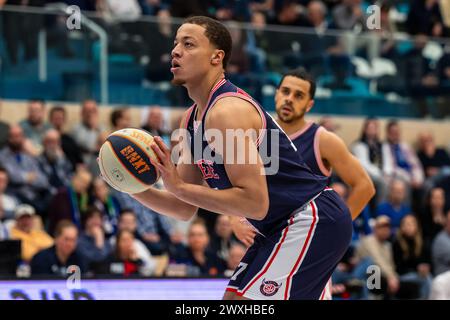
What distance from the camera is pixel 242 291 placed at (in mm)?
5684

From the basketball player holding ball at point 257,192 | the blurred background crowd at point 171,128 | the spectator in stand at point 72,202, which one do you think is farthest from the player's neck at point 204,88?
the spectator in stand at point 72,202

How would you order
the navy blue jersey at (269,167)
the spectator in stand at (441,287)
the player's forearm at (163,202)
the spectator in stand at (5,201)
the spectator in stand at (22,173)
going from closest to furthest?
the navy blue jersey at (269,167) < the player's forearm at (163,202) < the spectator in stand at (441,287) < the spectator in stand at (5,201) < the spectator in stand at (22,173)

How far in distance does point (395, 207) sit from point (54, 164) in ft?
15.9

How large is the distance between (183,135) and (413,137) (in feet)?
33.0

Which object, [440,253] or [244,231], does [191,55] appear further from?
[440,253]

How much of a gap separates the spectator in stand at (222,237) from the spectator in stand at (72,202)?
1.60m

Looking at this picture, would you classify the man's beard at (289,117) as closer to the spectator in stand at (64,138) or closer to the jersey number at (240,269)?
the jersey number at (240,269)

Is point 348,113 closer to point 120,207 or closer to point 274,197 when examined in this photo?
point 120,207

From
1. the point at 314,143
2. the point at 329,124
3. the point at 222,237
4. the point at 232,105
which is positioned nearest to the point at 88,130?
the point at 222,237

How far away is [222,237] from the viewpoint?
11570 millimetres

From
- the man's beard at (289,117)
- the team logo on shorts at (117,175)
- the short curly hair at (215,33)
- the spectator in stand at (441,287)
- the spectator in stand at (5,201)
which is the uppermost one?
the short curly hair at (215,33)

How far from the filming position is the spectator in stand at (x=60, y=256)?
9.65 m
